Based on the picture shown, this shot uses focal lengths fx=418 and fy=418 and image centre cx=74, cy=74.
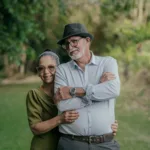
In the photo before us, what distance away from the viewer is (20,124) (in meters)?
9.55

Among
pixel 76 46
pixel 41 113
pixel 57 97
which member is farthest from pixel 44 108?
pixel 76 46

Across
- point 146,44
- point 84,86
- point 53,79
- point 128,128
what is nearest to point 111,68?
point 84,86

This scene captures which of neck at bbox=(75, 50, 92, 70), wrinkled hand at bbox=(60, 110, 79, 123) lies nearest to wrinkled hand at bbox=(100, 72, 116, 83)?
neck at bbox=(75, 50, 92, 70)

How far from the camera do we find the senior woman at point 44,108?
3113 mm

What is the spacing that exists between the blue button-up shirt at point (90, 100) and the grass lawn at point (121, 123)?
174 inches

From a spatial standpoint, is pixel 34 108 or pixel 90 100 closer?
pixel 90 100

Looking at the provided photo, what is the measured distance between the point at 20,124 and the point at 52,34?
1272 cm

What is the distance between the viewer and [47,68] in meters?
3.19

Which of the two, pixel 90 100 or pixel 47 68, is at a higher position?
pixel 47 68

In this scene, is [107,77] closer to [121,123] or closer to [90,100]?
[90,100]

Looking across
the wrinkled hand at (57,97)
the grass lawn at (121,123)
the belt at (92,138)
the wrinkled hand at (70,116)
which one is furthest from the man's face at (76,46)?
the grass lawn at (121,123)

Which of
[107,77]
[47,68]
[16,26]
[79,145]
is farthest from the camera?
[16,26]

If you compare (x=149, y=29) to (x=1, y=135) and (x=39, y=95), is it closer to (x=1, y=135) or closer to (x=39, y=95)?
(x=1, y=135)

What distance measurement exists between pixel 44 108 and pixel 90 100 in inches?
15.3
